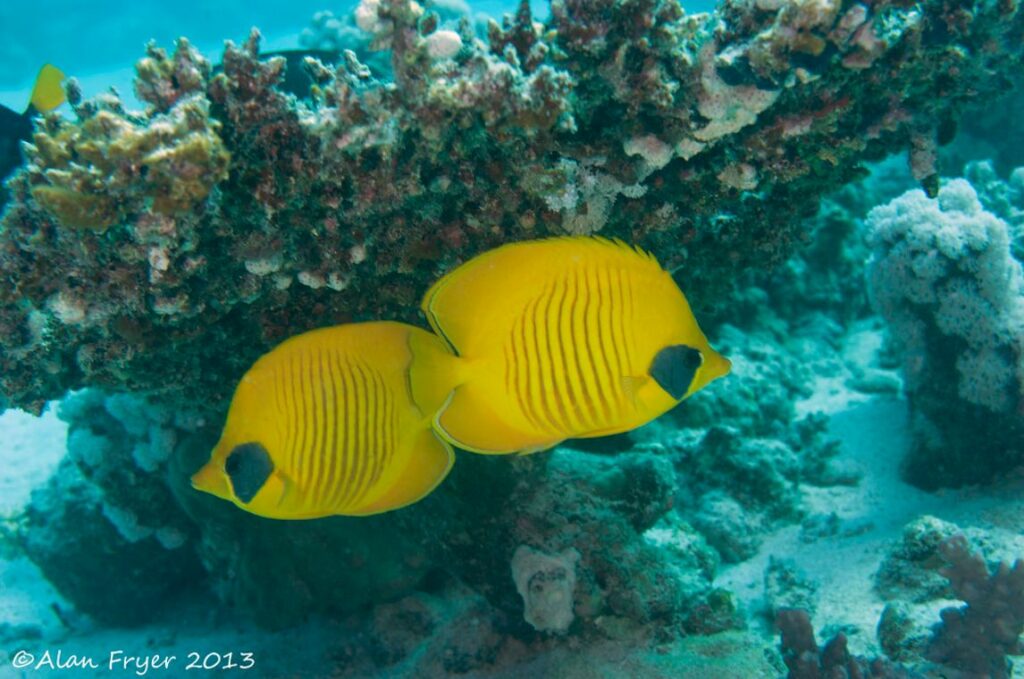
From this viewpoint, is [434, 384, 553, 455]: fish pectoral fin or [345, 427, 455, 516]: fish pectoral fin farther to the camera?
[345, 427, 455, 516]: fish pectoral fin

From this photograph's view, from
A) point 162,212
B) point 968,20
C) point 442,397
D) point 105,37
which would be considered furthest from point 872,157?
point 105,37

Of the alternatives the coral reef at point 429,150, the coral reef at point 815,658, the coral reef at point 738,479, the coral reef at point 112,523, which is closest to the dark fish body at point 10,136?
the coral reef at point 429,150

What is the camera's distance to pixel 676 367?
1.57 metres

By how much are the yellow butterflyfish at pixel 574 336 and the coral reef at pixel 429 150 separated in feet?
1.34

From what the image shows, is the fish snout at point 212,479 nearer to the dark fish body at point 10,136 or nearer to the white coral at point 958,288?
the dark fish body at point 10,136

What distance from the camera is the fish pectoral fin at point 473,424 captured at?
5.42 ft

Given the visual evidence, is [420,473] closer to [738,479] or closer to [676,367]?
[676,367]

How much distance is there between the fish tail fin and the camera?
5.30 ft

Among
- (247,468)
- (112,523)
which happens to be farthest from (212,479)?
(112,523)

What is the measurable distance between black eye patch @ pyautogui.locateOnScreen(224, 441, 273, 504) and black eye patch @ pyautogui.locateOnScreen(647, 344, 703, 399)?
1.13 m

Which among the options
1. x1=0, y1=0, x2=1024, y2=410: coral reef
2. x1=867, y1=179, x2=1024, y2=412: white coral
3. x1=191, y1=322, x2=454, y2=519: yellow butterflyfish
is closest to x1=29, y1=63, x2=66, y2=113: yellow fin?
x1=0, y1=0, x2=1024, y2=410: coral reef

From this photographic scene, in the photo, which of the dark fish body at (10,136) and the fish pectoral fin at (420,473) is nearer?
the fish pectoral fin at (420,473)

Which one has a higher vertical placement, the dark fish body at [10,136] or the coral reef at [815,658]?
the dark fish body at [10,136]

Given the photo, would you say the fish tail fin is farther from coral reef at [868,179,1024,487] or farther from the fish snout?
coral reef at [868,179,1024,487]
